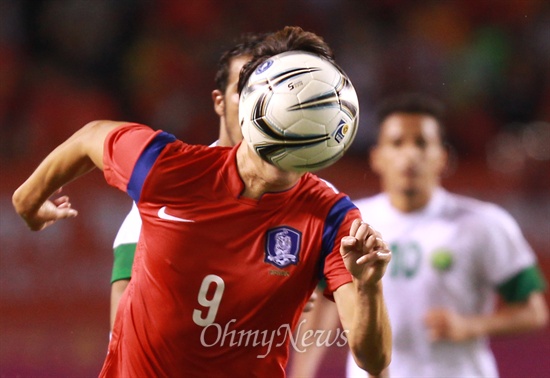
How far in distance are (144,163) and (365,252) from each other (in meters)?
0.88

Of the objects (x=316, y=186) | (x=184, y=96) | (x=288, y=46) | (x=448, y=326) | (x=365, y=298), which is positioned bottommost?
(x=365, y=298)

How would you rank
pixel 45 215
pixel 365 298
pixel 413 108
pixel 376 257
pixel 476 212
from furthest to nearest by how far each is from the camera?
pixel 413 108 → pixel 476 212 → pixel 45 215 → pixel 365 298 → pixel 376 257

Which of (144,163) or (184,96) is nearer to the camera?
(144,163)

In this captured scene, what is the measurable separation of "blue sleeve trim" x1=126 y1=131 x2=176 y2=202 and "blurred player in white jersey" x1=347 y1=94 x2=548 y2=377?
81.4 inches

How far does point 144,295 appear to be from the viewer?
368 cm

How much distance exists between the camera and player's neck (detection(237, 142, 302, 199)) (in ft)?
11.6

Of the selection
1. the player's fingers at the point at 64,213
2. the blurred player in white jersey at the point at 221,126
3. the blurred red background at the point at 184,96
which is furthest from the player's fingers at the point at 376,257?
the blurred red background at the point at 184,96

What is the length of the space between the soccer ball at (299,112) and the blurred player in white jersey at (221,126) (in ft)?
3.32

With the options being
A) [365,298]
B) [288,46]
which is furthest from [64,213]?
[365,298]

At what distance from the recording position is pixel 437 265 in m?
5.58

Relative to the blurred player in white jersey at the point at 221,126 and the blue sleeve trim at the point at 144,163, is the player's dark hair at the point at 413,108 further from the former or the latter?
the blue sleeve trim at the point at 144,163

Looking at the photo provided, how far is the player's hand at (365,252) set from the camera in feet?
10.3

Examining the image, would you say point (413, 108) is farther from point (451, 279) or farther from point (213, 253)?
point (213, 253)

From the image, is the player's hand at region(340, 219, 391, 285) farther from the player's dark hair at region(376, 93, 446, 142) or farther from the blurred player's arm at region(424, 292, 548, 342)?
the player's dark hair at region(376, 93, 446, 142)
